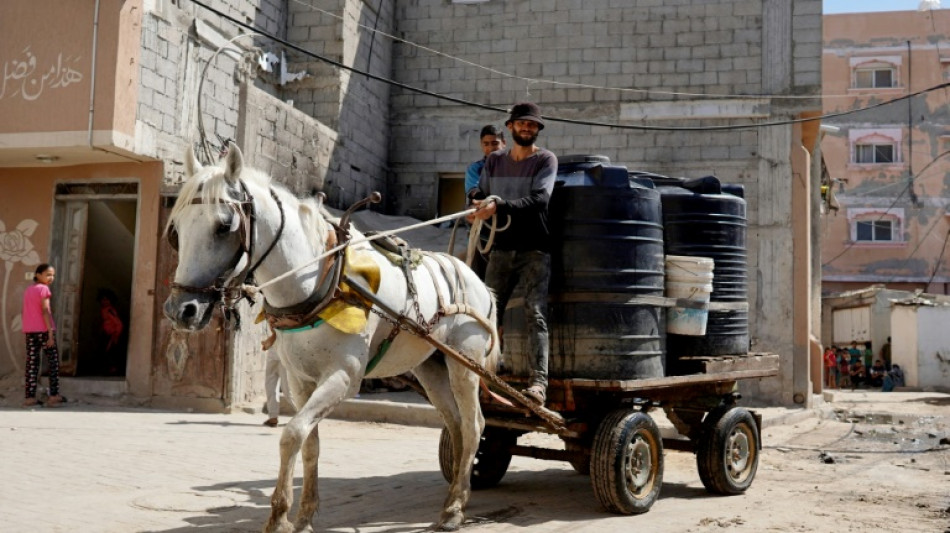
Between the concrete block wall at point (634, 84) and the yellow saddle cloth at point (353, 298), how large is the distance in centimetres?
1136

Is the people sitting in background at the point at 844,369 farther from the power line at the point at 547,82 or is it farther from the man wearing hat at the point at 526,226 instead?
the man wearing hat at the point at 526,226

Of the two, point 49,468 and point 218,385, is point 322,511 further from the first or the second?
point 218,385

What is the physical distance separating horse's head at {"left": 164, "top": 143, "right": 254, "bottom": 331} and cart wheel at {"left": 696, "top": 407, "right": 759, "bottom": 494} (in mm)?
3937

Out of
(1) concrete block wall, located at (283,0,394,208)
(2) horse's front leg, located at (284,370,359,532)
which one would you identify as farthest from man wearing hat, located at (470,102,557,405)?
(1) concrete block wall, located at (283,0,394,208)

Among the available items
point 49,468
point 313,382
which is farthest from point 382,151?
point 313,382

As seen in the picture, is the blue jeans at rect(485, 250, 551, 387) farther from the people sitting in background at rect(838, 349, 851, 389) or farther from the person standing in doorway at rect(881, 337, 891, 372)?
the person standing in doorway at rect(881, 337, 891, 372)

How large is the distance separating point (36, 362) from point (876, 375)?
84.5ft

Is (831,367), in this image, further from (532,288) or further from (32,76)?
(532,288)

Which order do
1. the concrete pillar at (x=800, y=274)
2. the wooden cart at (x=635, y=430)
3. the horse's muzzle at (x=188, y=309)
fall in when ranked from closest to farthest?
the horse's muzzle at (x=188, y=309) < the wooden cart at (x=635, y=430) < the concrete pillar at (x=800, y=274)

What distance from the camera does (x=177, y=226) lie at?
4.11 metres

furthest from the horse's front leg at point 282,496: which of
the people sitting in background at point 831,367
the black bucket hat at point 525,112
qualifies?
the people sitting in background at point 831,367

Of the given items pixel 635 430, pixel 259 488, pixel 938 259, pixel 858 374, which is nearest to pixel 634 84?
pixel 635 430

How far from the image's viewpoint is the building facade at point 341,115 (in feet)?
36.8

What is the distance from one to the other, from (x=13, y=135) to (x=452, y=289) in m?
8.36
